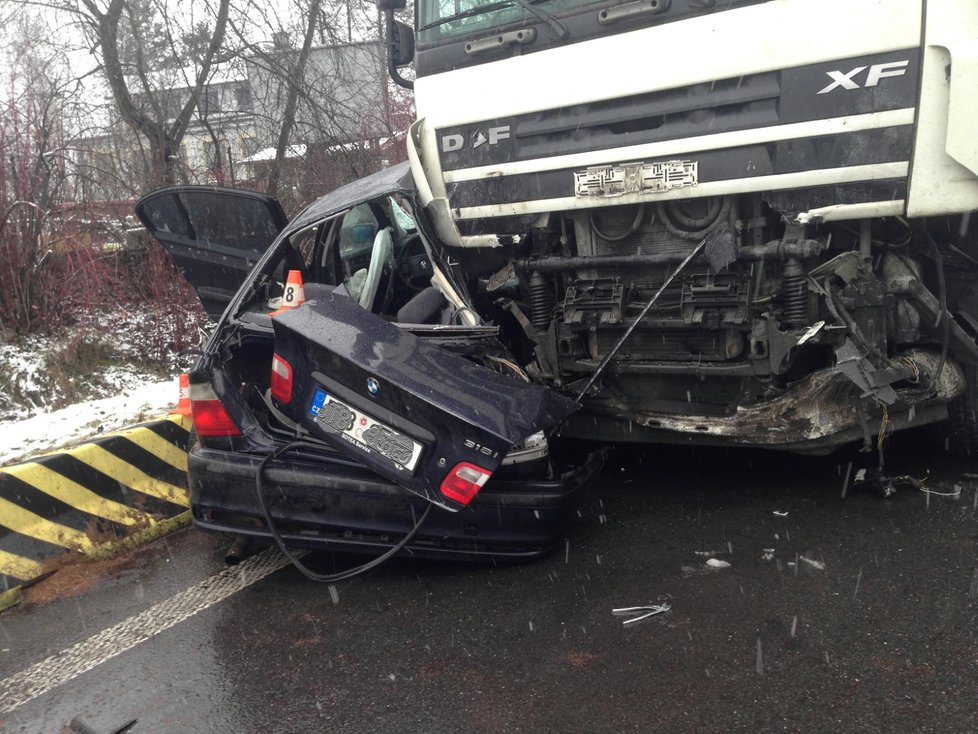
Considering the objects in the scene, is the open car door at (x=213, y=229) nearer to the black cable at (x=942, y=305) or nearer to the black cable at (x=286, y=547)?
the black cable at (x=286, y=547)

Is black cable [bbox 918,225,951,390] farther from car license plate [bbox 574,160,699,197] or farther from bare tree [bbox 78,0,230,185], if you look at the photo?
bare tree [bbox 78,0,230,185]

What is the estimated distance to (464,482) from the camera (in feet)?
11.2

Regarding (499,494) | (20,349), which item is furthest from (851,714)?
(20,349)

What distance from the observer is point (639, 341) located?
4.33 meters

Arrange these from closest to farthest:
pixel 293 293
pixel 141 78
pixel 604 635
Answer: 1. pixel 604 635
2. pixel 293 293
3. pixel 141 78

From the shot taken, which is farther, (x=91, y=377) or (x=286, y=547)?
(x=91, y=377)

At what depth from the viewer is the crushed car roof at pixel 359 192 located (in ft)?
14.3

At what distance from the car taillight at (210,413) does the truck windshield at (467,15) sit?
2315mm

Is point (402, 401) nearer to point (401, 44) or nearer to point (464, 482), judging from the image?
point (464, 482)

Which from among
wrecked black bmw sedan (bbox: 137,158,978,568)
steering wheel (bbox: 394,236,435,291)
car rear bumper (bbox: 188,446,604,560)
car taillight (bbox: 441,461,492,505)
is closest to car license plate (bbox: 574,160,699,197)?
wrecked black bmw sedan (bbox: 137,158,978,568)

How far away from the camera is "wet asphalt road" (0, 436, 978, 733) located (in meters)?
2.79

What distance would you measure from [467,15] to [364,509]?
2723 millimetres

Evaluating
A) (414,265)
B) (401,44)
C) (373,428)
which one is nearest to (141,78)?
(401,44)

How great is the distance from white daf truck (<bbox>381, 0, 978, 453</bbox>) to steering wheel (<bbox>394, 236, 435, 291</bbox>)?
596 millimetres
